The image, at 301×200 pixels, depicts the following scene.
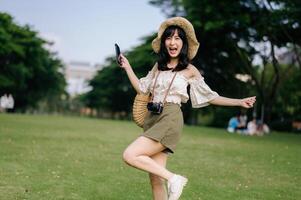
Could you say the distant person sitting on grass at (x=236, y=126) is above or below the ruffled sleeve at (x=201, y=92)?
below

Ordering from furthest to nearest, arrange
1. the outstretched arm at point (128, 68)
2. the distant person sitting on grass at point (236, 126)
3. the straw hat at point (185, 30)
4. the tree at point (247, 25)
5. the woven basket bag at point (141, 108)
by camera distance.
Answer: the distant person sitting on grass at point (236, 126), the tree at point (247, 25), the woven basket bag at point (141, 108), the straw hat at point (185, 30), the outstretched arm at point (128, 68)

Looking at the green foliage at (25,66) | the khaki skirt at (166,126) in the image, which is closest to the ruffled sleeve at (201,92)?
the khaki skirt at (166,126)

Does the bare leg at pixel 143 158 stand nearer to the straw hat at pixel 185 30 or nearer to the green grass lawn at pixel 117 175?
the straw hat at pixel 185 30

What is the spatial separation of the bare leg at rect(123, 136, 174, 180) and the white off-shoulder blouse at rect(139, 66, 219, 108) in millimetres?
570

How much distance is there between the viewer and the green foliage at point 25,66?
1932 inches

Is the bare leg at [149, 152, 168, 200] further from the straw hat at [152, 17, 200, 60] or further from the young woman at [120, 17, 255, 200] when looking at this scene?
the straw hat at [152, 17, 200, 60]

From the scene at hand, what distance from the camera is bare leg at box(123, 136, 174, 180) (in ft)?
15.5

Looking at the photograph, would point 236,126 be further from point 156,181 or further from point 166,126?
point 166,126

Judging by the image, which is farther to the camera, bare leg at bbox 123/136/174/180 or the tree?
the tree

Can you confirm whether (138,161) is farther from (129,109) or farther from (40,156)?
(129,109)

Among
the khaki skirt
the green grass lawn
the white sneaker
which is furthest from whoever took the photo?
the green grass lawn

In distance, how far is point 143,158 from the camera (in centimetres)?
477

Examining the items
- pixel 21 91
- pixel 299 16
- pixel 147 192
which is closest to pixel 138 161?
pixel 147 192

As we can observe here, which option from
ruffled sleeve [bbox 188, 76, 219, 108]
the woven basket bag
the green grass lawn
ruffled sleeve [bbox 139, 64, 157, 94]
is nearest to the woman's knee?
the woven basket bag
